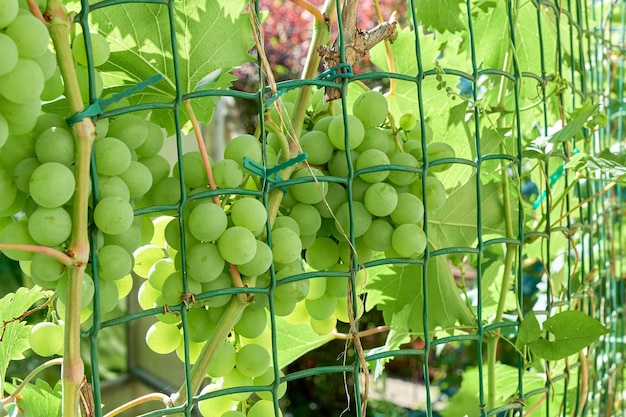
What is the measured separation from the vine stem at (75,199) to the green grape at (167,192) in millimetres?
72

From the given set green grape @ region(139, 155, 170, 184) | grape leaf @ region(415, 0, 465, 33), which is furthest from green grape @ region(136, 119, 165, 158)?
grape leaf @ region(415, 0, 465, 33)

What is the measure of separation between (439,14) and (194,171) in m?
0.33

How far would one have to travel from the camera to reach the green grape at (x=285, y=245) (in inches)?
18.3

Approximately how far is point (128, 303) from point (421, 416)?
1317mm

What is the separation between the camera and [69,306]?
15.5 inches

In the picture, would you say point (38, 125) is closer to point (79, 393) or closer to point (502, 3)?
point (79, 393)

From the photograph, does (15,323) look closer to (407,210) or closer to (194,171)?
(194,171)

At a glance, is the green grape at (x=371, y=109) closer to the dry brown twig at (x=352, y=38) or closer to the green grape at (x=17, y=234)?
the dry brown twig at (x=352, y=38)

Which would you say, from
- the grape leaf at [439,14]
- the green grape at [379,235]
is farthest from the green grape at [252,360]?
the grape leaf at [439,14]

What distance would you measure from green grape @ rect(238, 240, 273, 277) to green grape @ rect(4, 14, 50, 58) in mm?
170

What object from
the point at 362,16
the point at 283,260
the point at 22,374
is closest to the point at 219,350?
the point at 283,260

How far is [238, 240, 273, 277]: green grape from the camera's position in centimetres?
45

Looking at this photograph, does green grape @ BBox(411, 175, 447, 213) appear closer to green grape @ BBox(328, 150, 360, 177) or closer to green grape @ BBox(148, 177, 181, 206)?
green grape @ BBox(328, 150, 360, 177)

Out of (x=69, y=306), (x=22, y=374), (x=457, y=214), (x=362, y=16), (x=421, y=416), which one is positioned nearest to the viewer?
(x=69, y=306)
